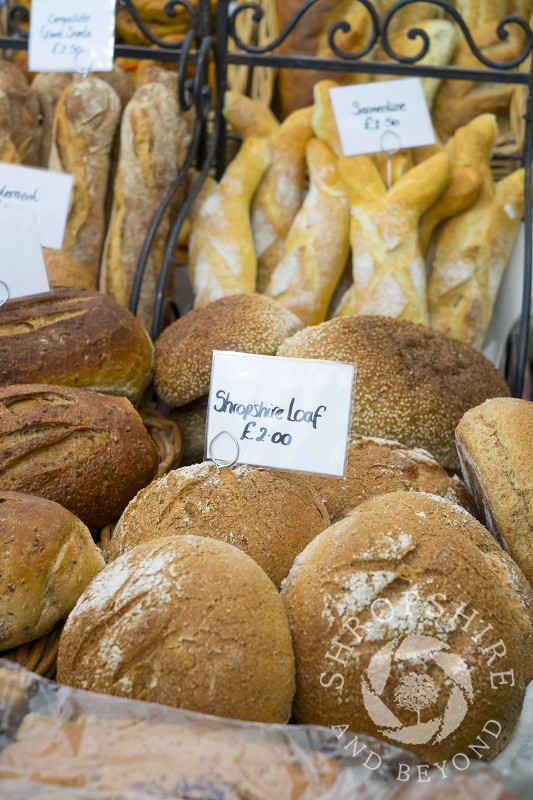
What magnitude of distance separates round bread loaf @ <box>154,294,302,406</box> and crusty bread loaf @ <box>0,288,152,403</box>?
7 cm

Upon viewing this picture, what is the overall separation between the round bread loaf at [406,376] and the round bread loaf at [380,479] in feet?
0.39

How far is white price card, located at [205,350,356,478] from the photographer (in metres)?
1.06

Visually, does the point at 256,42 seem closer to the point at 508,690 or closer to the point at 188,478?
the point at 188,478

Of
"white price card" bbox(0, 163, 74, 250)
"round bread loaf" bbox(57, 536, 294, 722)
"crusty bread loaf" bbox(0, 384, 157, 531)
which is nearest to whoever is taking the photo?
"round bread loaf" bbox(57, 536, 294, 722)

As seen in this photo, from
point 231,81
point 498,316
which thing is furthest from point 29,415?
point 231,81

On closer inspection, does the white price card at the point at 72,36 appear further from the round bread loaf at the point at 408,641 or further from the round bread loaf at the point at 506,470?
the round bread loaf at the point at 408,641

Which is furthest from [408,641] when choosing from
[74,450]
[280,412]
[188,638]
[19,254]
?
[19,254]

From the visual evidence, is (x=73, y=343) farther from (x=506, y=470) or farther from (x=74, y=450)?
(x=506, y=470)

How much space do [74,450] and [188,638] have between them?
0.60m

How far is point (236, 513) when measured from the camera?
1053mm

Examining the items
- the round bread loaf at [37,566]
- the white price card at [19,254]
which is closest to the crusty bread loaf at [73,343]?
the white price card at [19,254]

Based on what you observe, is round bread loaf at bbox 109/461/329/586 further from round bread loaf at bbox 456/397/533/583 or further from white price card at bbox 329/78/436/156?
white price card at bbox 329/78/436/156

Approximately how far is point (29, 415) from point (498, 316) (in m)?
1.47

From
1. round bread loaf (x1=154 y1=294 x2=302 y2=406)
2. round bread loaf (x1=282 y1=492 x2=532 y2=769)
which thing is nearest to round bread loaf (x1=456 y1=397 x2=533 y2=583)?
round bread loaf (x1=282 y1=492 x2=532 y2=769)
